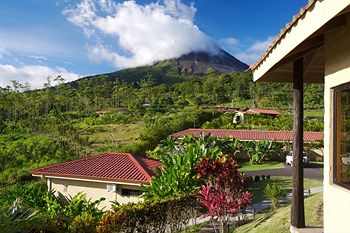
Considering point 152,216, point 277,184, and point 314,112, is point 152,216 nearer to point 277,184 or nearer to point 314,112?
point 277,184

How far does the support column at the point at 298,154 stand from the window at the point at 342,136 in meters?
Result: 1.72

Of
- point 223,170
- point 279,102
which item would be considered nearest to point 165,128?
point 223,170

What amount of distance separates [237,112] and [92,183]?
44.6m

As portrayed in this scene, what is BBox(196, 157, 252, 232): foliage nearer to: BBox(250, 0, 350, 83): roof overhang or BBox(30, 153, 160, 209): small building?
BBox(250, 0, 350, 83): roof overhang

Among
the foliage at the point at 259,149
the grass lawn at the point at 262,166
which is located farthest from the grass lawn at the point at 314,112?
the grass lawn at the point at 262,166

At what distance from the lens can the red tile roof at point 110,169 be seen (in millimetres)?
13841

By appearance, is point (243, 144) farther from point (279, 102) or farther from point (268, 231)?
point (279, 102)

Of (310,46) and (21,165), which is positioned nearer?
(310,46)

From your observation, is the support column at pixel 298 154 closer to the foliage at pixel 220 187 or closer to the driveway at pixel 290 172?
the foliage at pixel 220 187

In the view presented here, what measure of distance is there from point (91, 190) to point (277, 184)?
10410mm

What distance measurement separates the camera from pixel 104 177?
14.0m

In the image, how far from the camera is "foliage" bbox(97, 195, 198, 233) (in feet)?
27.3

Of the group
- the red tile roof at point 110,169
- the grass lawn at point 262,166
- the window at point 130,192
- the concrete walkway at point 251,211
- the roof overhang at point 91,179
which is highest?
the red tile roof at point 110,169

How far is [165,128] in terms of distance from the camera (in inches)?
1479
